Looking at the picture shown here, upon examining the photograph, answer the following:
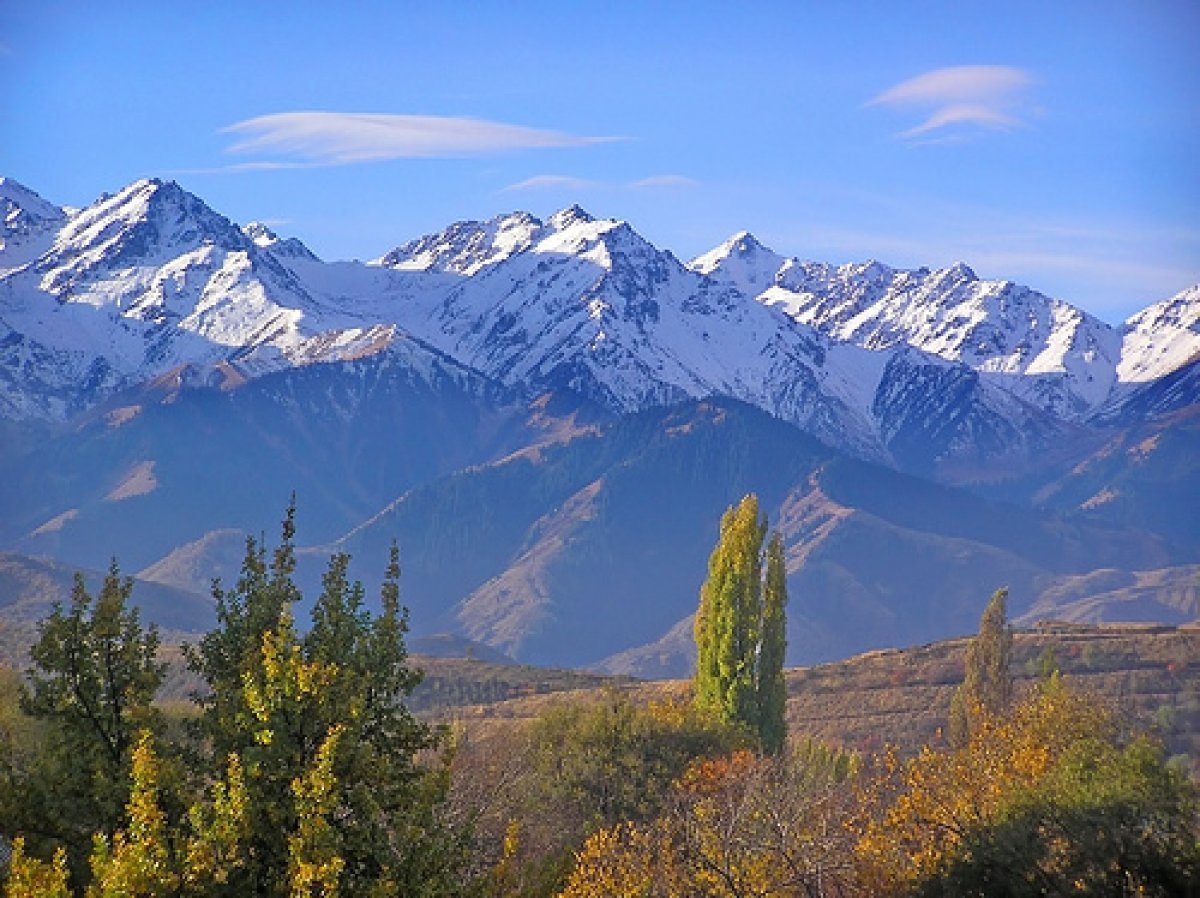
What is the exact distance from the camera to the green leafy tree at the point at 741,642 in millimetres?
85625

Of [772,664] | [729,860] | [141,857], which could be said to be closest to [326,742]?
[141,857]

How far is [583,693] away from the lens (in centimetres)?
17762

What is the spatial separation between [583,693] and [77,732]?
150024 mm

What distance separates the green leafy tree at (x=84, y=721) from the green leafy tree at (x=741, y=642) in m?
56.3

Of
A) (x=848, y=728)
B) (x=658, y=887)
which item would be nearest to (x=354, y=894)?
(x=658, y=887)

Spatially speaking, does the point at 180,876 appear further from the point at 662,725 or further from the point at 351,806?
the point at 662,725

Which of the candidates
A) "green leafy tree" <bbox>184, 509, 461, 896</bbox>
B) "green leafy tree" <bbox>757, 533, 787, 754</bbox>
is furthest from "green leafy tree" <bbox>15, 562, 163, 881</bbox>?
"green leafy tree" <bbox>757, 533, 787, 754</bbox>

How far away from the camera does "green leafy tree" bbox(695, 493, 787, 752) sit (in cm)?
8562

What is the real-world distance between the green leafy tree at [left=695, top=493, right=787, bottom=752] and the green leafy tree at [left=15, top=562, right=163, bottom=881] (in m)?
56.3

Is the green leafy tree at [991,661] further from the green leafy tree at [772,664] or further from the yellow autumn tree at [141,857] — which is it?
the yellow autumn tree at [141,857]

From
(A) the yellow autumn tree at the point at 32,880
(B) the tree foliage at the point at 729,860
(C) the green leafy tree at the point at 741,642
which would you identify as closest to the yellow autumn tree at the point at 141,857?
(A) the yellow autumn tree at the point at 32,880

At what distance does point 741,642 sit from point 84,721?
59.9 m

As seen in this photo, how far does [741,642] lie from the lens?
86750 mm

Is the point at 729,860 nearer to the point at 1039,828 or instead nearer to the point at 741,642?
the point at 1039,828
